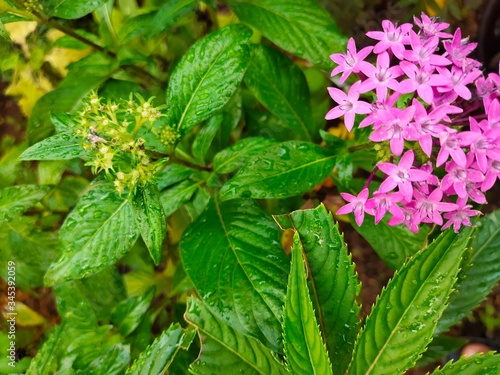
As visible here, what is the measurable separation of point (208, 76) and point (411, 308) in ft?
1.70

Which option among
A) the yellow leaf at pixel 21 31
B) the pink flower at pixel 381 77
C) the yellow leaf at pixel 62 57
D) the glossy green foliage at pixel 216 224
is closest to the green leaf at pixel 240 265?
the glossy green foliage at pixel 216 224

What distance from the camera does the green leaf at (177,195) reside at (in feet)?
3.19

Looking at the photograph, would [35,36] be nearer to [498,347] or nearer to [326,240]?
[326,240]

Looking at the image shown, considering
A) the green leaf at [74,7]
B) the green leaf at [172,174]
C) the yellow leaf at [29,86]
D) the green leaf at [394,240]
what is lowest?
the green leaf at [394,240]

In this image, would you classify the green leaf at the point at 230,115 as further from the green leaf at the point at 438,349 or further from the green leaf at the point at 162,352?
the green leaf at the point at 438,349

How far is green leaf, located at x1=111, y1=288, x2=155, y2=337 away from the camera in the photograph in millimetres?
1153

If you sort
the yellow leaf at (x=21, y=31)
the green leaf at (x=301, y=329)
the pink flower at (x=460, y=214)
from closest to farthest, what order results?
the green leaf at (x=301, y=329) → the pink flower at (x=460, y=214) → the yellow leaf at (x=21, y=31)

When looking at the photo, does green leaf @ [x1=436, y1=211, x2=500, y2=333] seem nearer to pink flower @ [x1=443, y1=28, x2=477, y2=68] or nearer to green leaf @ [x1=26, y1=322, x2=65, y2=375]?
pink flower @ [x1=443, y1=28, x2=477, y2=68]

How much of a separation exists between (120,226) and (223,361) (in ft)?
0.96

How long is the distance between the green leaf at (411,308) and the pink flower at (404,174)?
0.29 feet

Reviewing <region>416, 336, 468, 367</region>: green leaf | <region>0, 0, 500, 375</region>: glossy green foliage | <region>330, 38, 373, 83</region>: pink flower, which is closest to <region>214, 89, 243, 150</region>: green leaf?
<region>0, 0, 500, 375</region>: glossy green foliage

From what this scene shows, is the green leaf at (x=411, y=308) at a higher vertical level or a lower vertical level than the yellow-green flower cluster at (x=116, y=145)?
lower

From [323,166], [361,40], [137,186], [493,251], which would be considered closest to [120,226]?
[137,186]

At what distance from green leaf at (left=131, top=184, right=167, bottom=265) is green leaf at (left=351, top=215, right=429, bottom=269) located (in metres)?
0.50
